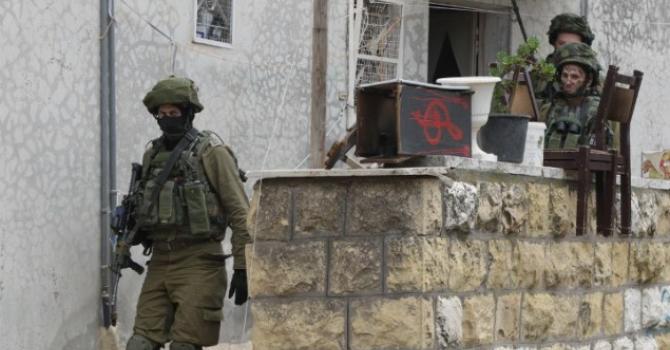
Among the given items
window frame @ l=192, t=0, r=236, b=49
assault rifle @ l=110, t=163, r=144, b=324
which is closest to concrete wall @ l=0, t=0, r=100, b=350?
window frame @ l=192, t=0, r=236, b=49

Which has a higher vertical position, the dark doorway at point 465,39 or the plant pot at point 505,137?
the dark doorway at point 465,39

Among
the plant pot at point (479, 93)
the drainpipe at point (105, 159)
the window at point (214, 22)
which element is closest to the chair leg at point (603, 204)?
the plant pot at point (479, 93)

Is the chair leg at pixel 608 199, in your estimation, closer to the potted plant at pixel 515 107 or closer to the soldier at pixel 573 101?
the potted plant at pixel 515 107

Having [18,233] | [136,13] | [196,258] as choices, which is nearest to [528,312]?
[196,258]

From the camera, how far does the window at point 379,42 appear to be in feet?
40.9

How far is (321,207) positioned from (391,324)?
0.57 meters

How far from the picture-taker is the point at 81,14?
9891mm

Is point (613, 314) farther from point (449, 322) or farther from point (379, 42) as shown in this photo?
point (379, 42)

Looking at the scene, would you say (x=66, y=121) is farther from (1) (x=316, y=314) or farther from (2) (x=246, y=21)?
(1) (x=316, y=314)

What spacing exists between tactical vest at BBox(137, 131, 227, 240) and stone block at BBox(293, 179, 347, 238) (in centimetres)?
178

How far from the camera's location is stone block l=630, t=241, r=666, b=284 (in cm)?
797

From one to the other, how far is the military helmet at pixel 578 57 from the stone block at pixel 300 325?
3255 mm

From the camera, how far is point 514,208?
6.68m

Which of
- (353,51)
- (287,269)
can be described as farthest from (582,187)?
(353,51)
